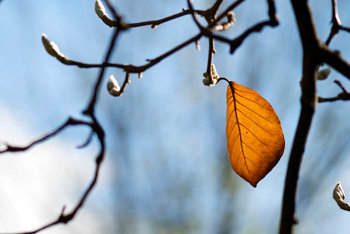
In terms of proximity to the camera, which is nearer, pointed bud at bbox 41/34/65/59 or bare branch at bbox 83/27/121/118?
bare branch at bbox 83/27/121/118

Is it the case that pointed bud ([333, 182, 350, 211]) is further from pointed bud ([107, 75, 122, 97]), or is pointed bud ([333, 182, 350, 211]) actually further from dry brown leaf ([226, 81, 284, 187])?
pointed bud ([107, 75, 122, 97])

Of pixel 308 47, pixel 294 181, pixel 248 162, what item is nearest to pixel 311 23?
pixel 308 47

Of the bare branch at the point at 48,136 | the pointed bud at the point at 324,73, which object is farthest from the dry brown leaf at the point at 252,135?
the bare branch at the point at 48,136

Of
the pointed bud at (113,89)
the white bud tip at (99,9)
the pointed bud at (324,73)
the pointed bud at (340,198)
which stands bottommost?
the pointed bud at (340,198)

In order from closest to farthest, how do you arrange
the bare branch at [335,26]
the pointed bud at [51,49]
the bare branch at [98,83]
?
1. the bare branch at [98,83]
2. the pointed bud at [51,49]
3. the bare branch at [335,26]

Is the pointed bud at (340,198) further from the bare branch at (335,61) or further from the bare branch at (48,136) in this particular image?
the bare branch at (48,136)

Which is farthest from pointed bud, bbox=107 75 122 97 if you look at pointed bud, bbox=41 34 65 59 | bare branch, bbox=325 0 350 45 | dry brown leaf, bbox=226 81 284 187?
bare branch, bbox=325 0 350 45

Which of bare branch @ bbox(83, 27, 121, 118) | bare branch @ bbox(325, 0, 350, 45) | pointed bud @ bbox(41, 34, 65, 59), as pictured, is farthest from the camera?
bare branch @ bbox(325, 0, 350, 45)

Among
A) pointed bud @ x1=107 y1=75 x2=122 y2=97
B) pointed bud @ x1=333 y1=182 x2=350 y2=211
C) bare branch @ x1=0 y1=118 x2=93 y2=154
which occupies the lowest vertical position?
pointed bud @ x1=333 y1=182 x2=350 y2=211

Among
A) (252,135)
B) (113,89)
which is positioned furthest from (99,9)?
(252,135)

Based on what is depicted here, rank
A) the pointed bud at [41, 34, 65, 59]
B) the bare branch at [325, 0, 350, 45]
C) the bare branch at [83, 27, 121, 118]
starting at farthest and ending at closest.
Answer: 1. the bare branch at [325, 0, 350, 45]
2. the pointed bud at [41, 34, 65, 59]
3. the bare branch at [83, 27, 121, 118]

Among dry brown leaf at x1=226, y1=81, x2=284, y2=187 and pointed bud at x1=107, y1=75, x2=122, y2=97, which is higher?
pointed bud at x1=107, y1=75, x2=122, y2=97
